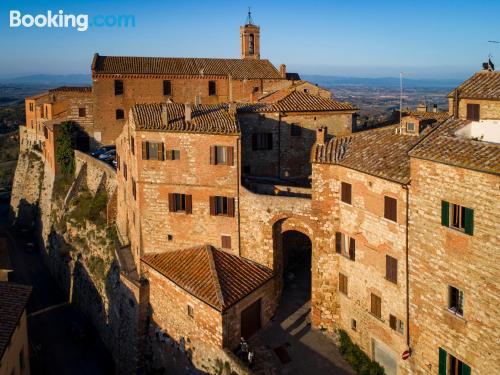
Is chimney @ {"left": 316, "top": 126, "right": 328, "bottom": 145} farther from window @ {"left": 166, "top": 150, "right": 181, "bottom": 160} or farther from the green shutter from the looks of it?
the green shutter

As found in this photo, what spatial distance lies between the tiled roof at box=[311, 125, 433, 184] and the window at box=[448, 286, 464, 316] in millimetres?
4138

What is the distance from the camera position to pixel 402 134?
2209 cm

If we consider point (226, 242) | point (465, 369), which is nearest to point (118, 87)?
point (226, 242)

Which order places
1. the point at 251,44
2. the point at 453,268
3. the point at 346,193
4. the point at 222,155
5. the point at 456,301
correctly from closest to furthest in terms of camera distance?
the point at 453,268 → the point at 456,301 → the point at 346,193 → the point at 222,155 → the point at 251,44

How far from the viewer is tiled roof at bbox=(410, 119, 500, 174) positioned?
15727 millimetres

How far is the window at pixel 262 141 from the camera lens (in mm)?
31938

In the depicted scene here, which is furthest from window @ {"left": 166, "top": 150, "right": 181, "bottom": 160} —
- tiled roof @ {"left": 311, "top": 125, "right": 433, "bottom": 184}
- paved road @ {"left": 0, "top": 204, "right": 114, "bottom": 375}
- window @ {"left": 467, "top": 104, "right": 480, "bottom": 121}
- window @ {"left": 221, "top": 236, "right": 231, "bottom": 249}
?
paved road @ {"left": 0, "top": 204, "right": 114, "bottom": 375}

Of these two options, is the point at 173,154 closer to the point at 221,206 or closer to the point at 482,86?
the point at 221,206

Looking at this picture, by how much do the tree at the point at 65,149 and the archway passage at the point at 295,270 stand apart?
26798mm

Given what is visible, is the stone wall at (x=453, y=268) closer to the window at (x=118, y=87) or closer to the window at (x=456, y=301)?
the window at (x=456, y=301)

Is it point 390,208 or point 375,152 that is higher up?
point 375,152

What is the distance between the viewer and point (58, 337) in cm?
3625

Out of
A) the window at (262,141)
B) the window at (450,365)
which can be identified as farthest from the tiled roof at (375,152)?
the window at (262,141)

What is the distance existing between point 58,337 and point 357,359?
23094 mm
